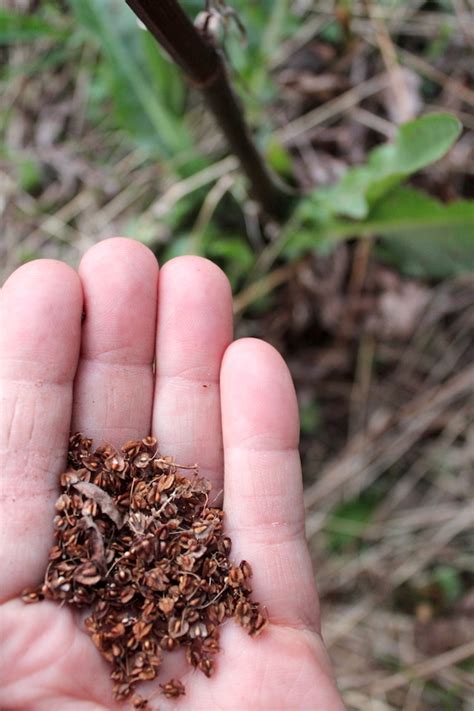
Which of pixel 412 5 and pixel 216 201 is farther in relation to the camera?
pixel 412 5

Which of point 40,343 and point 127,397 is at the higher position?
point 40,343

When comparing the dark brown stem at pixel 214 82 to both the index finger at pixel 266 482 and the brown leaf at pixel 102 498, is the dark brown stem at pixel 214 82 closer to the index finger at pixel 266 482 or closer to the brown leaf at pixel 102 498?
the index finger at pixel 266 482

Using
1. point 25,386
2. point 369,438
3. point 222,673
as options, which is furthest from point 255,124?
point 222,673

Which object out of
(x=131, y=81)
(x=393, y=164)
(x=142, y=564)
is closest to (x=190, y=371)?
(x=142, y=564)

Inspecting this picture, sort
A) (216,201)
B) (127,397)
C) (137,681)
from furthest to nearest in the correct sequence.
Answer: (216,201)
(127,397)
(137,681)

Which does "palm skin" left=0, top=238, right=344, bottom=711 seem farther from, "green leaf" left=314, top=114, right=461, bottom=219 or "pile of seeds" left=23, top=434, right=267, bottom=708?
"green leaf" left=314, top=114, right=461, bottom=219

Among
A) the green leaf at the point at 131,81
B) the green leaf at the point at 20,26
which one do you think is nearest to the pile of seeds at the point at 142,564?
the green leaf at the point at 131,81

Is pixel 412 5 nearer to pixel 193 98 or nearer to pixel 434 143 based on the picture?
pixel 193 98

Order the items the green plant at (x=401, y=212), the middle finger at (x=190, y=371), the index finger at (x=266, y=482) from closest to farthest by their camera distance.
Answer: the index finger at (x=266, y=482)
the middle finger at (x=190, y=371)
the green plant at (x=401, y=212)
